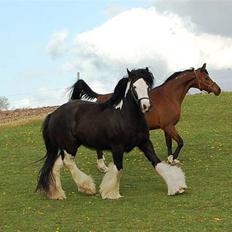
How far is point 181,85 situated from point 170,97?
1.58ft

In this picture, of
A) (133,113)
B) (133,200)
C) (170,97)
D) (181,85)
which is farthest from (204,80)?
(133,200)

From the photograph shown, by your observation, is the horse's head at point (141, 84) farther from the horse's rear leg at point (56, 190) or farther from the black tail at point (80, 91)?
the black tail at point (80, 91)

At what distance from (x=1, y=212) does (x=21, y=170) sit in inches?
196

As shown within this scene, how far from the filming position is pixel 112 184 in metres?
10.1

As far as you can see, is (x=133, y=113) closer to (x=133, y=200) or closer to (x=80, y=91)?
(x=133, y=200)

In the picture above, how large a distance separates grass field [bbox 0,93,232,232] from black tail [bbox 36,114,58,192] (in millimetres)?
283

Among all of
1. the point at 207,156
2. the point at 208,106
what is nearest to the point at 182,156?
the point at 207,156

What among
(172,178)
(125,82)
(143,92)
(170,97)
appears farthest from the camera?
(170,97)

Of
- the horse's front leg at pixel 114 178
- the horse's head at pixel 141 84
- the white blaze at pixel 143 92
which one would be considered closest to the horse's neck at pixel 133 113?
the horse's head at pixel 141 84

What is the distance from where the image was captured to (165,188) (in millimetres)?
10859

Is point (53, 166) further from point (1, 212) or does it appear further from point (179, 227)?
point (179, 227)

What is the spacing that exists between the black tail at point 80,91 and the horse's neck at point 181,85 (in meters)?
2.18

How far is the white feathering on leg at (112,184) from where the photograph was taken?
10047mm

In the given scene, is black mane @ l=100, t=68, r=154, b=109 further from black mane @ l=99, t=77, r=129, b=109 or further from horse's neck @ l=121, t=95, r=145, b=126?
horse's neck @ l=121, t=95, r=145, b=126
